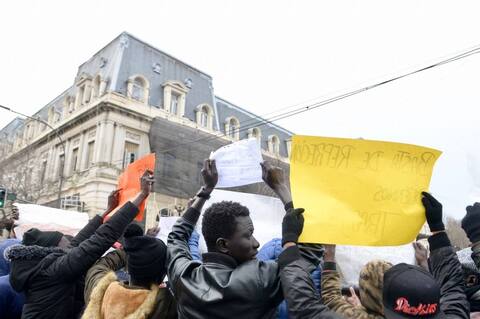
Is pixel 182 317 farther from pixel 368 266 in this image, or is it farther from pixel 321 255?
pixel 368 266

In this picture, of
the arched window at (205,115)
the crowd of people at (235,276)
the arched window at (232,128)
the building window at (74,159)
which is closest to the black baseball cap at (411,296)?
the crowd of people at (235,276)

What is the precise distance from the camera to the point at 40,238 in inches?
126

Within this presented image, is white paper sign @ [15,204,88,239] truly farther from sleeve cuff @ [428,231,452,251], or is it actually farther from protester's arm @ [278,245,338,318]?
sleeve cuff @ [428,231,452,251]

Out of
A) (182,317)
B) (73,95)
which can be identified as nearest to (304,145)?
(182,317)

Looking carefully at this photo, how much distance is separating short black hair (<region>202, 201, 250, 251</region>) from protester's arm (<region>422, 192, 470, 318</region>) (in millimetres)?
940

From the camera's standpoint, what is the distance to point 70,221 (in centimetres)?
528

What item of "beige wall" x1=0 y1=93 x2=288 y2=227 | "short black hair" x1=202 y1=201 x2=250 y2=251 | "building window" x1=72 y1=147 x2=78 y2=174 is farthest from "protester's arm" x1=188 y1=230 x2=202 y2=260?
"building window" x1=72 y1=147 x2=78 y2=174

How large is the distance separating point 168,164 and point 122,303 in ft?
73.1

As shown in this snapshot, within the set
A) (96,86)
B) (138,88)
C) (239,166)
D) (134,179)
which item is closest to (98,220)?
→ (134,179)

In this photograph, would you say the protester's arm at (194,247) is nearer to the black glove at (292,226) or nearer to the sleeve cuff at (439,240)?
the black glove at (292,226)

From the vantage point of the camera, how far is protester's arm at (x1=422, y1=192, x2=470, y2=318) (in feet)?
6.57

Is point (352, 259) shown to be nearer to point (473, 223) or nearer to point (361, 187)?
point (473, 223)

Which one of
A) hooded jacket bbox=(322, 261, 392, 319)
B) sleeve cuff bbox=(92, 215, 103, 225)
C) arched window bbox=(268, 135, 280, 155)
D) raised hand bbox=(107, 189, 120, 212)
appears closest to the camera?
hooded jacket bbox=(322, 261, 392, 319)

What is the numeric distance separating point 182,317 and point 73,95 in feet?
109
